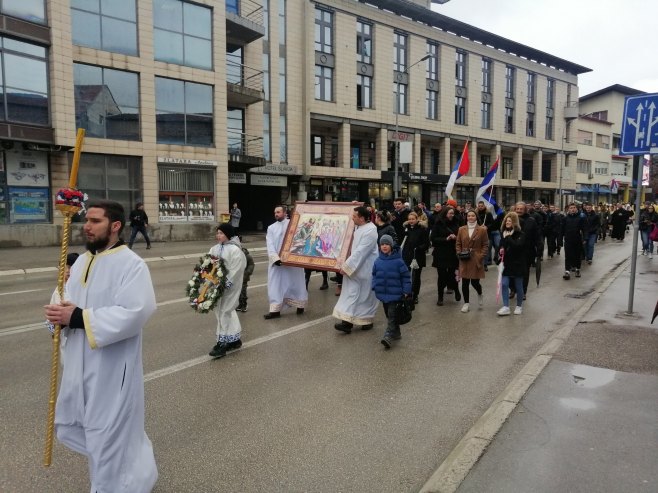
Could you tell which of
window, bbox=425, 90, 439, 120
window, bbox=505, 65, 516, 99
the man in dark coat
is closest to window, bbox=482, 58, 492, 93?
window, bbox=505, 65, 516, 99

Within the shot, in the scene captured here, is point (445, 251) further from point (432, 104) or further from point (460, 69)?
point (460, 69)

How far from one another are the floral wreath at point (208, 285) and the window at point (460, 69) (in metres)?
43.2

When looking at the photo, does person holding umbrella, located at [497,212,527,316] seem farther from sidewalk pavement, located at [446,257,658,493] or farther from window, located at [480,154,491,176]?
window, located at [480,154,491,176]

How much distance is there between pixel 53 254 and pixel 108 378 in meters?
17.0

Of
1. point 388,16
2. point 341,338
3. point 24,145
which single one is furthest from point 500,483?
point 388,16

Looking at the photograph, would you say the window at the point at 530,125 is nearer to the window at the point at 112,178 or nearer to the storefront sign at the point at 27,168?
the window at the point at 112,178

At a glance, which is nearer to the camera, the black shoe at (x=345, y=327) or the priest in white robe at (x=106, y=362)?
the priest in white robe at (x=106, y=362)

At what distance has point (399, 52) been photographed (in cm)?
3972

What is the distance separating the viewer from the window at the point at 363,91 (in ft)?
121

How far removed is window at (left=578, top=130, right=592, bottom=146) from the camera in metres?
61.7

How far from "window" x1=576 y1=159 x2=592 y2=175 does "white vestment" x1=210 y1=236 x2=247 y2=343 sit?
64862 millimetres

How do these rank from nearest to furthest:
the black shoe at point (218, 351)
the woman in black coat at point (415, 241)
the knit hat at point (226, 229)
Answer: the black shoe at point (218, 351)
the knit hat at point (226, 229)
the woman in black coat at point (415, 241)

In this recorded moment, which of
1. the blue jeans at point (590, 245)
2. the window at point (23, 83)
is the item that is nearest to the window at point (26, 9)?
the window at point (23, 83)

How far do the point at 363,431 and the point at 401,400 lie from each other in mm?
760
